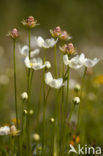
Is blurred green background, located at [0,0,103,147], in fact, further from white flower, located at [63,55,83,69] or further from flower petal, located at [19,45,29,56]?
white flower, located at [63,55,83,69]

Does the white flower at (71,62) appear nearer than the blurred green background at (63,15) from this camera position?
Yes

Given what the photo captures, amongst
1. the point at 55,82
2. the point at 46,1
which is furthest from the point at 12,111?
the point at 46,1

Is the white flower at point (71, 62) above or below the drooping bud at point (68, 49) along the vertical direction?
below

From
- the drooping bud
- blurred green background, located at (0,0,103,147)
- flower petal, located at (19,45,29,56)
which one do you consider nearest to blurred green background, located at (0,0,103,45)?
blurred green background, located at (0,0,103,147)

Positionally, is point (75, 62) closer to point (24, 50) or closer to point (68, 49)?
point (68, 49)

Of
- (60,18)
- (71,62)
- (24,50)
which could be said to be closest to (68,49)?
(71,62)

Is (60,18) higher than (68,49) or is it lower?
higher

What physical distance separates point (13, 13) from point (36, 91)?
1289 millimetres

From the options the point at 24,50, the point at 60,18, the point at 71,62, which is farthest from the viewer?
the point at 60,18

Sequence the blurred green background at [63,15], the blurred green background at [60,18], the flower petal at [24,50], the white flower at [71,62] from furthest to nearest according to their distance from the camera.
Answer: the blurred green background at [63,15] < the blurred green background at [60,18] < the flower petal at [24,50] < the white flower at [71,62]

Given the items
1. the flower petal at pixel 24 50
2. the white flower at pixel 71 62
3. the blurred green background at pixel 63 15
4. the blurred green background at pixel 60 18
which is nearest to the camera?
the white flower at pixel 71 62

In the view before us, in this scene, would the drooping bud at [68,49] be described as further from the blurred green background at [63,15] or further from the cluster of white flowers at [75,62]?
the blurred green background at [63,15]

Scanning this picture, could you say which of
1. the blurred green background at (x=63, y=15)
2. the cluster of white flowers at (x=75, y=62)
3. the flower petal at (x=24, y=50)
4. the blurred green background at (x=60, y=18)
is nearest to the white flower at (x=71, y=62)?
the cluster of white flowers at (x=75, y=62)

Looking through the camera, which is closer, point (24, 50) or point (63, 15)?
point (24, 50)
